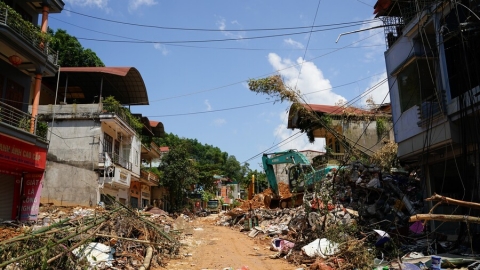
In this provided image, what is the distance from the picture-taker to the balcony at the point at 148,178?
2889 cm

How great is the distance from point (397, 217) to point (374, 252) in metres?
2.98

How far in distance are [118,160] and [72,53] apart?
12.4 m

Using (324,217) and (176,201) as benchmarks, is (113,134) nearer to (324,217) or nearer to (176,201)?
(176,201)

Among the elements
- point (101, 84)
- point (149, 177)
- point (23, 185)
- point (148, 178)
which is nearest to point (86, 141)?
point (101, 84)

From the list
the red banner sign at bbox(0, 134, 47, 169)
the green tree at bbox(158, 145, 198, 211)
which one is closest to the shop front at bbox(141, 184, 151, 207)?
the green tree at bbox(158, 145, 198, 211)

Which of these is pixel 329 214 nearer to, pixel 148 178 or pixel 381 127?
pixel 381 127

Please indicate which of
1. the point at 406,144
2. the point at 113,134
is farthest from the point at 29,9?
Result: the point at 406,144

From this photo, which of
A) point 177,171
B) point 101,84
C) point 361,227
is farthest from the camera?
point 177,171

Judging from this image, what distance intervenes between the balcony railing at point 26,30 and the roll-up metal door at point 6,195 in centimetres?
512

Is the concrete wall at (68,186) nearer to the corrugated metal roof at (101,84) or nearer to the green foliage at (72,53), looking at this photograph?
the corrugated metal roof at (101,84)

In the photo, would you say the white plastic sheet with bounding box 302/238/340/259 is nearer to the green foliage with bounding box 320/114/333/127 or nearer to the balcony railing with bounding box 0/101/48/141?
the balcony railing with bounding box 0/101/48/141

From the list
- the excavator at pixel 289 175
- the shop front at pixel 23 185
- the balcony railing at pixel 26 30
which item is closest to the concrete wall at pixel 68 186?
the shop front at pixel 23 185

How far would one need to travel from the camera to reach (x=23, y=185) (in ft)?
50.7

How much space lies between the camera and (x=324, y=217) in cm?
1101
